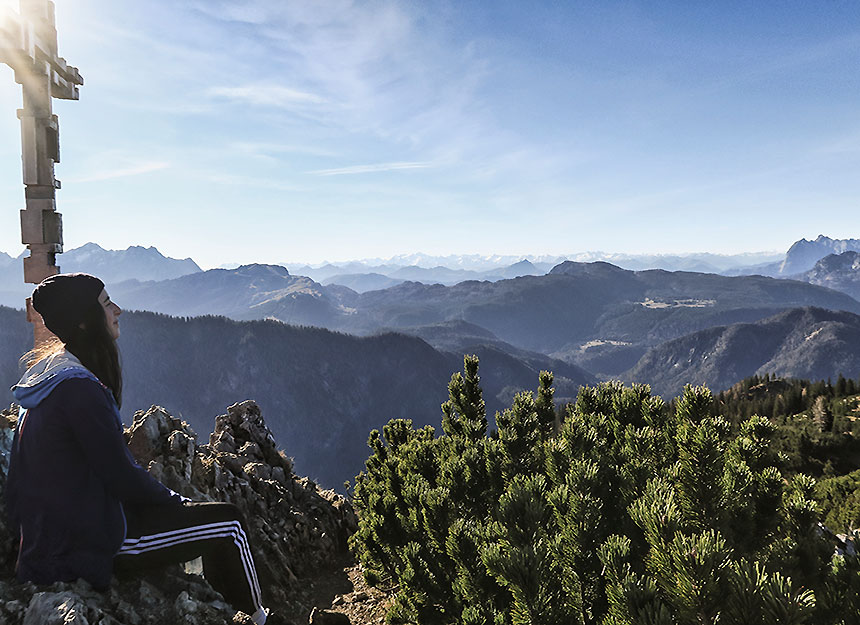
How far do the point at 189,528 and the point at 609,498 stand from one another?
3.99 metres

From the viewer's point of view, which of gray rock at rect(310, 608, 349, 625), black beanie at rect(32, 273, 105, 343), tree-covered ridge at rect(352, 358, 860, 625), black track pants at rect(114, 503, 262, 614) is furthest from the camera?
gray rock at rect(310, 608, 349, 625)

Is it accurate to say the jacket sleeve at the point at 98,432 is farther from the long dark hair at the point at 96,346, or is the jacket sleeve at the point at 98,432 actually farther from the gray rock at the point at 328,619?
the gray rock at the point at 328,619

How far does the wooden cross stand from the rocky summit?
3193 mm

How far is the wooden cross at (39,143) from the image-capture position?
8.83 meters

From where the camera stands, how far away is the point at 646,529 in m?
2.75

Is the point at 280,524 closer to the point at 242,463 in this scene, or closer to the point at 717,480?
the point at 242,463

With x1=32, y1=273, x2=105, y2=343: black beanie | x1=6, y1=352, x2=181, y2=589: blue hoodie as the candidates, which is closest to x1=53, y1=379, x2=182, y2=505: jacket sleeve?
x1=6, y1=352, x2=181, y2=589: blue hoodie

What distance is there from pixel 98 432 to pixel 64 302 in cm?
123

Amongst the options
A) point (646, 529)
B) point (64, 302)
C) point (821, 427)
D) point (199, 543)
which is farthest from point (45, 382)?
point (821, 427)

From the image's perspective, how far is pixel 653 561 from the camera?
2.63 metres

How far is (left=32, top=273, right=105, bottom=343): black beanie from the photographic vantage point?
397cm

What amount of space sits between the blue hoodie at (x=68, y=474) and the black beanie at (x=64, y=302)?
0.28 m

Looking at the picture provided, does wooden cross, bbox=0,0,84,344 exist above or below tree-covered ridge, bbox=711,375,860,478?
above

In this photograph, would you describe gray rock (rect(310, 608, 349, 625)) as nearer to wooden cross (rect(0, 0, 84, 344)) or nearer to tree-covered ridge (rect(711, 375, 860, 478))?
wooden cross (rect(0, 0, 84, 344))
